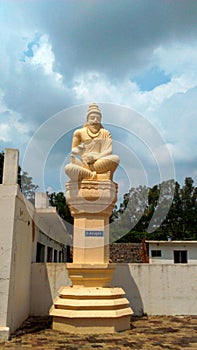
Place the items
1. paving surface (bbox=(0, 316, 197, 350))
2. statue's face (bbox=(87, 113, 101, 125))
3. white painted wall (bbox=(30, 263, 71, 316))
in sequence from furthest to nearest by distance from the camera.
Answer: white painted wall (bbox=(30, 263, 71, 316))
statue's face (bbox=(87, 113, 101, 125))
paving surface (bbox=(0, 316, 197, 350))

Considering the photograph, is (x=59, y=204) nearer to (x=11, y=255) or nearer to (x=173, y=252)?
(x=173, y=252)

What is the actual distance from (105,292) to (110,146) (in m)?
3.43

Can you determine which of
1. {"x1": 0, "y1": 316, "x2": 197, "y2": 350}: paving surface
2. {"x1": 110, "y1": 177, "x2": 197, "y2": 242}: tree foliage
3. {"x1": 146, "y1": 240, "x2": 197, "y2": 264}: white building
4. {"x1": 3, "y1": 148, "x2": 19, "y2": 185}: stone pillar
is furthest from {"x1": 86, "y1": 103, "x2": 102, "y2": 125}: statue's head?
{"x1": 110, "y1": 177, "x2": 197, "y2": 242}: tree foliage

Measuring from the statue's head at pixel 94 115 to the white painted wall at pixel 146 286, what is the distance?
13.4ft

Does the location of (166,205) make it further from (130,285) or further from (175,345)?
(175,345)

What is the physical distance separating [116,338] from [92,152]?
4.18 metres

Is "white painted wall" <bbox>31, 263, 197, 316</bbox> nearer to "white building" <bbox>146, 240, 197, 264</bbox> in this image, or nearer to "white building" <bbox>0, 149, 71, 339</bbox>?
"white building" <bbox>0, 149, 71, 339</bbox>

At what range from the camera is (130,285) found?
9.64 m

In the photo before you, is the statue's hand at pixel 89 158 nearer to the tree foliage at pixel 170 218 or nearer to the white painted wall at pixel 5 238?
the white painted wall at pixel 5 238

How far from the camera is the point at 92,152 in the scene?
27.9ft

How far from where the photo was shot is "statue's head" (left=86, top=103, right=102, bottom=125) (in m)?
8.79

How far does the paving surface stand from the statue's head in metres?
4.94

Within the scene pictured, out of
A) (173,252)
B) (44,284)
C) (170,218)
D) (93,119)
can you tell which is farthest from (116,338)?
(170,218)

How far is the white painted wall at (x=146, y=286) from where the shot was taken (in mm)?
9523
